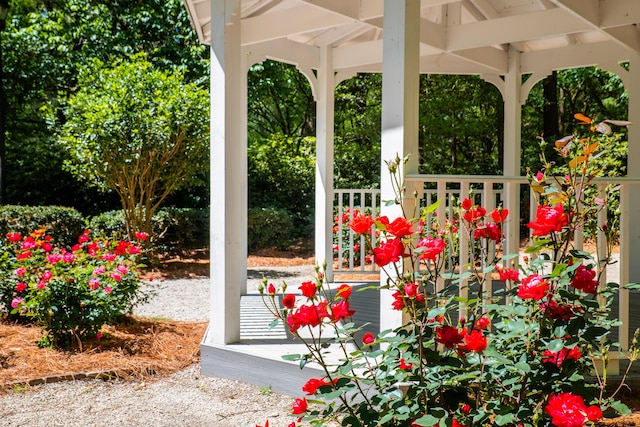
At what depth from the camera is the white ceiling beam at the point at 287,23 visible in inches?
179

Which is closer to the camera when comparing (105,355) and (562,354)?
(562,354)

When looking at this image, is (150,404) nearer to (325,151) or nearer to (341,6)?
(341,6)

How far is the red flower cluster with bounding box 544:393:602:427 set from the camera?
1.61m

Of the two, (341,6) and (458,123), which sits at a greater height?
(458,123)

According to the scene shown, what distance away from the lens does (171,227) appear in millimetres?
10992

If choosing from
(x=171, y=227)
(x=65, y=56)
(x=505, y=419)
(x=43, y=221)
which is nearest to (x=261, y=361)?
(x=505, y=419)

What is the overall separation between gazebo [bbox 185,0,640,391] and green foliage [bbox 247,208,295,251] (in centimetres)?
551

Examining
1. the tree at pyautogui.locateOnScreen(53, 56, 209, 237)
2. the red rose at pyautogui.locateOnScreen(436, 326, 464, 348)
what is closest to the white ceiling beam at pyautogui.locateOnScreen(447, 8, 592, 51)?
the red rose at pyautogui.locateOnScreen(436, 326, 464, 348)

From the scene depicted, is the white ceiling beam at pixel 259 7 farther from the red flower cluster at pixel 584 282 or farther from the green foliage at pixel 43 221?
the green foliage at pixel 43 221

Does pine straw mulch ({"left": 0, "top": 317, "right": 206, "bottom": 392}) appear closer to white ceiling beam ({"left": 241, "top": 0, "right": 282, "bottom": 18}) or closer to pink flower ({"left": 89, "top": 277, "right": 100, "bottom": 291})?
pink flower ({"left": 89, "top": 277, "right": 100, "bottom": 291})

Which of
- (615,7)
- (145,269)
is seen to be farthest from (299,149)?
(615,7)

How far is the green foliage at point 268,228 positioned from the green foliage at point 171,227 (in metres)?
0.95

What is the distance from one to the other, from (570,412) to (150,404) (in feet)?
8.60

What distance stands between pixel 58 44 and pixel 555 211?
1341 cm
